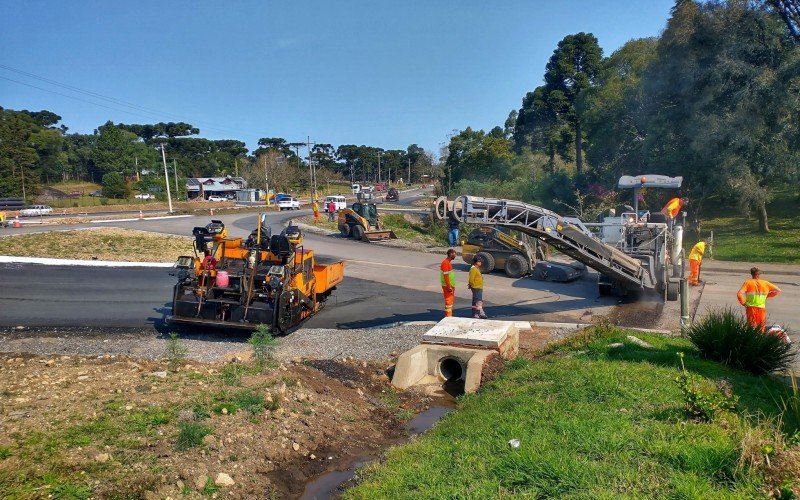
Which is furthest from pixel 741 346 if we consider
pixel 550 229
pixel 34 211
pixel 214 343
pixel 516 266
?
pixel 34 211

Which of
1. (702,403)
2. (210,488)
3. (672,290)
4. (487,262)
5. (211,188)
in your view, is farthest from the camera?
(211,188)

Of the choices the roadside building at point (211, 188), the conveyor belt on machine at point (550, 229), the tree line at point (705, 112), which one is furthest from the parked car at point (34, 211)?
the conveyor belt on machine at point (550, 229)

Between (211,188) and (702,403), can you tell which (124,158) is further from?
(702,403)

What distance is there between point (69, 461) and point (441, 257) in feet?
72.5

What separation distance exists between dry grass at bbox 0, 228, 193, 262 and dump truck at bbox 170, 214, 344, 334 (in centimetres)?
1290

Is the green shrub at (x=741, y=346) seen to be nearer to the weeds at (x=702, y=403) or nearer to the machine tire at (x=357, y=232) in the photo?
the weeds at (x=702, y=403)

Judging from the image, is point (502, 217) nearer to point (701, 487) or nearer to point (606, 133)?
point (701, 487)

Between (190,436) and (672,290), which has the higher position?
(190,436)

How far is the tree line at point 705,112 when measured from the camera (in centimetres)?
2708

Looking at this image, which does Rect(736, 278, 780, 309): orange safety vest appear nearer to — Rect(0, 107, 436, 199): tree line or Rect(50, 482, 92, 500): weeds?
Rect(50, 482, 92, 500): weeds

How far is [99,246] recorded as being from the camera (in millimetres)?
28062

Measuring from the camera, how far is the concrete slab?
1088 cm

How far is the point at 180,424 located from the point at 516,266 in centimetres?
1586

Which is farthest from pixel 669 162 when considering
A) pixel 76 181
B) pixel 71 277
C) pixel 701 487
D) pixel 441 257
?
pixel 76 181
